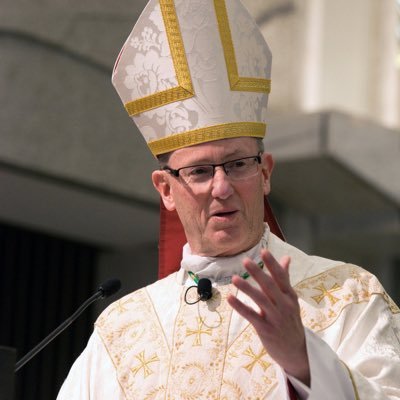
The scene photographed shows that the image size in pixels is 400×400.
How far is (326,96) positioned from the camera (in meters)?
10.5

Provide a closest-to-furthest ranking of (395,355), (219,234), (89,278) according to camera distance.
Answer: (395,355) < (219,234) < (89,278)

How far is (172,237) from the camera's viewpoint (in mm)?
4527

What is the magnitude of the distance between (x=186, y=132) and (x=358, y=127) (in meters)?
5.59

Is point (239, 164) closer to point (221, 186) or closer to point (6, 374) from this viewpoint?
point (221, 186)

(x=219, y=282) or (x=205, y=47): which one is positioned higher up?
(x=205, y=47)

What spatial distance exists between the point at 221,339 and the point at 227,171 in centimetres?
52

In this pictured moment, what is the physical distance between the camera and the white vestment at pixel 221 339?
386 centimetres

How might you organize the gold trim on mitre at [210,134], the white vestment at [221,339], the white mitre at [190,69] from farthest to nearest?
1. the white mitre at [190,69]
2. the gold trim on mitre at [210,134]
3. the white vestment at [221,339]

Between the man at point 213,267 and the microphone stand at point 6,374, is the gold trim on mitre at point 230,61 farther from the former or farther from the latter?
the microphone stand at point 6,374

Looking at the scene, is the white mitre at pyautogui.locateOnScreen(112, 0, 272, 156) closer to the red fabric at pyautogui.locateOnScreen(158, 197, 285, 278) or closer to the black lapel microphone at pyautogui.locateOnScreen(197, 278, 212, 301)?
the red fabric at pyautogui.locateOnScreen(158, 197, 285, 278)

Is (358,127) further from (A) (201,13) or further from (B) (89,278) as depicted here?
(A) (201,13)

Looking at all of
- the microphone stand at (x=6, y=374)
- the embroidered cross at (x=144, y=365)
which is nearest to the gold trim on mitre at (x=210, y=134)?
the embroidered cross at (x=144, y=365)

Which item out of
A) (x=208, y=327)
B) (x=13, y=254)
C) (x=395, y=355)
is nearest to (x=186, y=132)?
(x=208, y=327)

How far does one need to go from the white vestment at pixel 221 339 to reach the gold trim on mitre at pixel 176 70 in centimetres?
51
